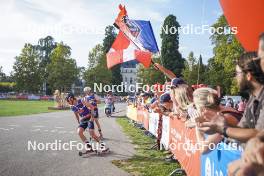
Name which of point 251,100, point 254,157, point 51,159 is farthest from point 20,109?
point 254,157

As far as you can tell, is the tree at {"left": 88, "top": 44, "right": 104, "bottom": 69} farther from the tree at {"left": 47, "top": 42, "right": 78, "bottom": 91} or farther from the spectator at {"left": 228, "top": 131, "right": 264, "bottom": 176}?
the spectator at {"left": 228, "top": 131, "right": 264, "bottom": 176}

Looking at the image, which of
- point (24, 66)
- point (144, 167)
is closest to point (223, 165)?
point (144, 167)

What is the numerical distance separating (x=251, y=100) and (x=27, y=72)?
88.0 meters

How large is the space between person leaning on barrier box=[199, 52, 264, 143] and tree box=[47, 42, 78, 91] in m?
71.7

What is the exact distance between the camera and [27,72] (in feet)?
284

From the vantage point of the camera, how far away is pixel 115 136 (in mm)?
14547

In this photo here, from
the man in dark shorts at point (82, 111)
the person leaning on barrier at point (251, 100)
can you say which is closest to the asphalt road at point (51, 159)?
the man in dark shorts at point (82, 111)

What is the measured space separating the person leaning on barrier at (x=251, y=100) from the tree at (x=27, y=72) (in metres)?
87.6

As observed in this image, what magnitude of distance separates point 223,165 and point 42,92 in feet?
318

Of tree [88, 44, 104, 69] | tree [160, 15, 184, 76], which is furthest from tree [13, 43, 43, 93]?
tree [160, 15, 184, 76]

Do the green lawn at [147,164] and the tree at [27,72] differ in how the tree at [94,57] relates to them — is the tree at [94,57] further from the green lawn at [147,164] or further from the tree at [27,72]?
the green lawn at [147,164]

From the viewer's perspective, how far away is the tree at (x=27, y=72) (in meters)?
86.4
